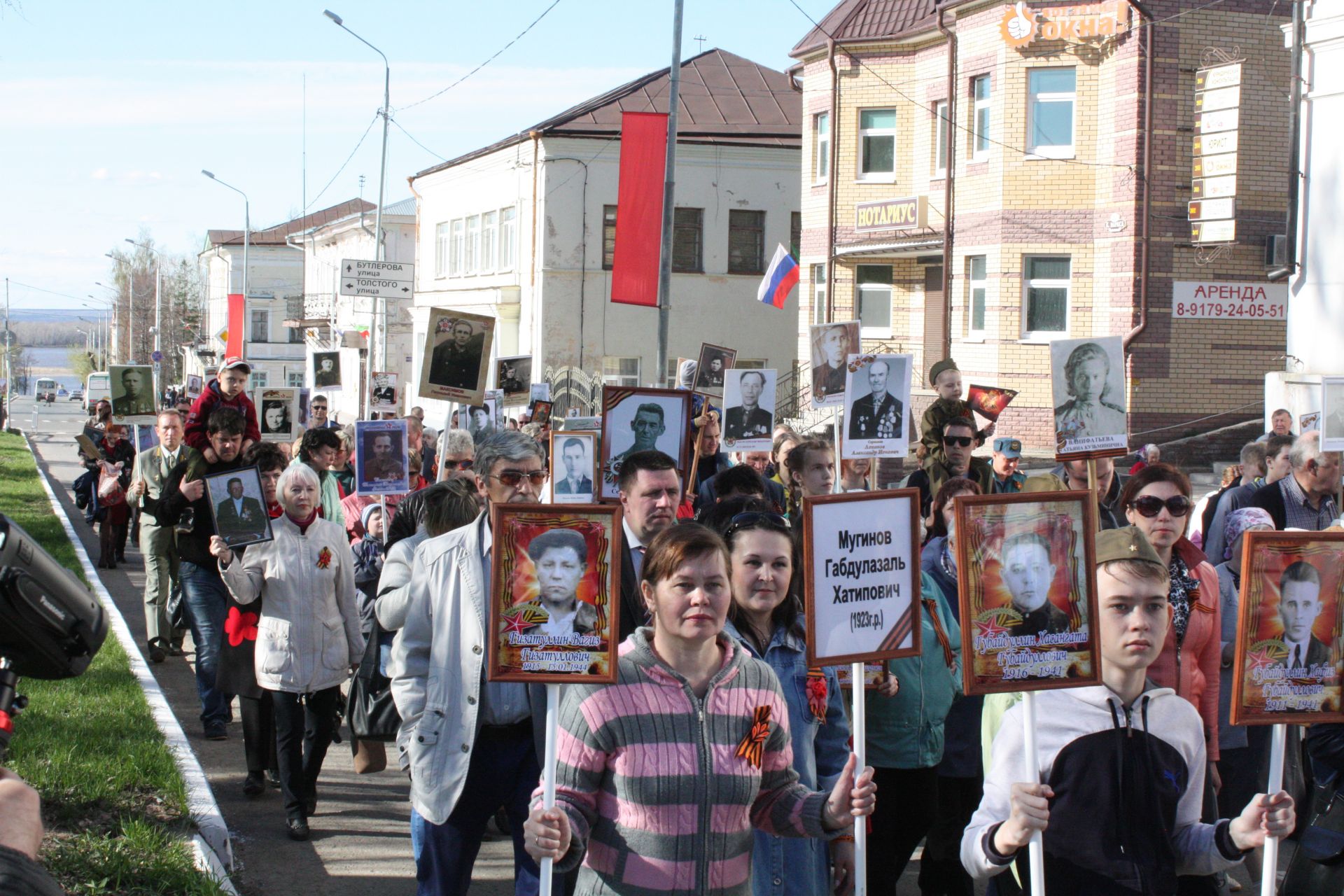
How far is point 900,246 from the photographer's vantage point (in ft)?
100

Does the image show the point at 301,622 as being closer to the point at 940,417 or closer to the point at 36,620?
the point at 36,620

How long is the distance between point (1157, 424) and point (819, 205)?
10.4 m

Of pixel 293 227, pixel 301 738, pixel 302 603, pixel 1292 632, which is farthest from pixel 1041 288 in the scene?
pixel 293 227

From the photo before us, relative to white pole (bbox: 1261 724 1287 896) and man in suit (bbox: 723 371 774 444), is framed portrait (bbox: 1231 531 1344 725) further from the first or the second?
man in suit (bbox: 723 371 774 444)

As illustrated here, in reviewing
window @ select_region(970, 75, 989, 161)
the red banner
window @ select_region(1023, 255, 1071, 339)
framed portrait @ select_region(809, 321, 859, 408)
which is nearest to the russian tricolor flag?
the red banner

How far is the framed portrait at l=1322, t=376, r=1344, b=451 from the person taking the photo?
859 cm

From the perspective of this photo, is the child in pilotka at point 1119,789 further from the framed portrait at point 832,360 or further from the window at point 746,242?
the window at point 746,242

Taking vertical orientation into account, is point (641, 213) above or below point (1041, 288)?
above

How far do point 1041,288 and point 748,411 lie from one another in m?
16.8

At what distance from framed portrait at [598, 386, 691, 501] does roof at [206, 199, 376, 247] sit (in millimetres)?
77647

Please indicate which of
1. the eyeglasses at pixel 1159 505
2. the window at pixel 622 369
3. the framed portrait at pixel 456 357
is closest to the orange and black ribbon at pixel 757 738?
the eyeglasses at pixel 1159 505

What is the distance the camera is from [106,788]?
21.7ft

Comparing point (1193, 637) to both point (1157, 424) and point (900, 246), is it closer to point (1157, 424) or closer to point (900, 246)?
point (1157, 424)

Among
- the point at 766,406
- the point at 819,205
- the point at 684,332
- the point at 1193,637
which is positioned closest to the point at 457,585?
the point at 1193,637
